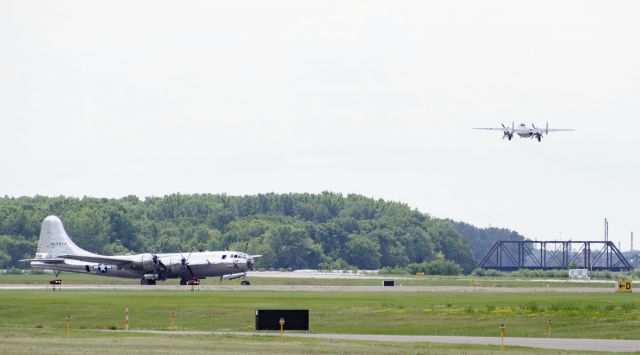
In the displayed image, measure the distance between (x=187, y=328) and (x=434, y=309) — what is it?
16759 millimetres

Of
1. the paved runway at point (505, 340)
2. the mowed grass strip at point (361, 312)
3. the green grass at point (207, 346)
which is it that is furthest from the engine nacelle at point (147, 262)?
the green grass at point (207, 346)

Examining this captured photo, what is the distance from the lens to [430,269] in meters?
188

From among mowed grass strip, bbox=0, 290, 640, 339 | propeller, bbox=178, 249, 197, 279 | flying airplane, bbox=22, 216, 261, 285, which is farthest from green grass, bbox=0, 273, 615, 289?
mowed grass strip, bbox=0, 290, 640, 339

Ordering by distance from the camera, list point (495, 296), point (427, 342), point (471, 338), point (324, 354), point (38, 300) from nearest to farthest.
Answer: point (324, 354)
point (427, 342)
point (471, 338)
point (38, 300)
point (495, 296)

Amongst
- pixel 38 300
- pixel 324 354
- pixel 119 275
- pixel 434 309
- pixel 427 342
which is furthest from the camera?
pixel 119 275

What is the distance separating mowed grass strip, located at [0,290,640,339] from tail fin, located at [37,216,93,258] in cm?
3594

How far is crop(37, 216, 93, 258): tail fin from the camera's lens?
133250mm

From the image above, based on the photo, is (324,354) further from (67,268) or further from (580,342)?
(67,268)

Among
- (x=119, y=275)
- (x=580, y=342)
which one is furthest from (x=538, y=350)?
(x=119, y=275)

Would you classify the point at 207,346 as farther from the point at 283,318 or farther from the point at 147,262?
the point at 147,262

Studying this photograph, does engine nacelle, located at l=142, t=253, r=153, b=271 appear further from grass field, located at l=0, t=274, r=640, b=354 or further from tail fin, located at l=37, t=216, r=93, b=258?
grass field, located at l=0, t=274, r=640, b=354

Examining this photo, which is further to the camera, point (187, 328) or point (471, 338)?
point (187, 328)

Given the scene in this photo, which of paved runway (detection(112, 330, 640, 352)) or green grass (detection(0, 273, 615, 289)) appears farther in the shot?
green grass (detection(0, 273, 615, 289))

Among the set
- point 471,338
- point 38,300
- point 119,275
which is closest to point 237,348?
point 471,338
